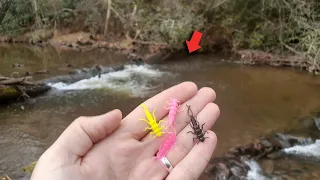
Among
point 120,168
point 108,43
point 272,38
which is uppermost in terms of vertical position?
point 120,168

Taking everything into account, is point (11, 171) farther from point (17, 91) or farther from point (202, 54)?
point (202, 54)

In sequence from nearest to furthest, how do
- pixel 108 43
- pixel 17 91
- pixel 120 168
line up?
pixel 120 168
pixel 17 91
pixel 108 43

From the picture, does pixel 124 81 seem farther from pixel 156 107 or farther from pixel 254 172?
pixel 156 107

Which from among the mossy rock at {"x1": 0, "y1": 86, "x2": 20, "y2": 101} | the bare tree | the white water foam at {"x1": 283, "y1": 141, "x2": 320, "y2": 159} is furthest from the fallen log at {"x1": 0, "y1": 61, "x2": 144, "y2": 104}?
the bare tree

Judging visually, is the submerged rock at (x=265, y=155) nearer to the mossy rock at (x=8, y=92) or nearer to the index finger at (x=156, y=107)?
the index finger at (x=156, y=107)

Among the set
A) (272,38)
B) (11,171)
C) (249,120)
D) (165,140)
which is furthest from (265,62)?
(165,140)

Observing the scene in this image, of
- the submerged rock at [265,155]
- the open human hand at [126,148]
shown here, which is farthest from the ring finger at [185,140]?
the submerged rock at [265,155]
